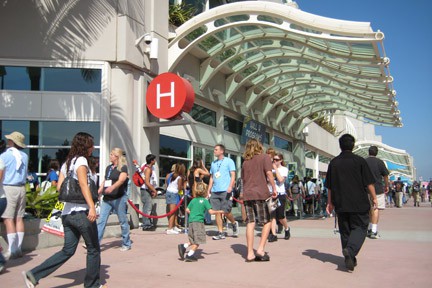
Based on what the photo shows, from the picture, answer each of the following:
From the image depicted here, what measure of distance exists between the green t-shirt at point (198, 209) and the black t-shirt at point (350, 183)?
2.00m

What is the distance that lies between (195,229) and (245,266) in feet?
3.33

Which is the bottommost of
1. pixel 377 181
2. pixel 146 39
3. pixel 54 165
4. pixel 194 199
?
pixel 194 199

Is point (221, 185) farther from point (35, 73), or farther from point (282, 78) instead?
point (282, 78)

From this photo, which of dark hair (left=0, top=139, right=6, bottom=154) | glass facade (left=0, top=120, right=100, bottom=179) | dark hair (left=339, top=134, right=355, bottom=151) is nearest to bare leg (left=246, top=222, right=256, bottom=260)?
dark hair (left=339, top=134, right=355, bottom=151)

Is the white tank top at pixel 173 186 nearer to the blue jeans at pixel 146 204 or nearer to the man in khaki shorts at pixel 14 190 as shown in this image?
the blue jeans at pixel 146 204

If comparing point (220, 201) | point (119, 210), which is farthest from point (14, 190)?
point (220, 201)

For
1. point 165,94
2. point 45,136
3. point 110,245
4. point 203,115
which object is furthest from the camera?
point 203,115

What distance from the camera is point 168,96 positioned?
1186 cm

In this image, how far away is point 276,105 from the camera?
80.5 feet

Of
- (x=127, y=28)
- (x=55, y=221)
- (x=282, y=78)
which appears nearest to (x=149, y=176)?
(x=127, y=28)

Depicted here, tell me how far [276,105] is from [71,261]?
62.4 ft

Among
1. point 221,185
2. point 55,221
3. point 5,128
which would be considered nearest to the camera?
point 55,221

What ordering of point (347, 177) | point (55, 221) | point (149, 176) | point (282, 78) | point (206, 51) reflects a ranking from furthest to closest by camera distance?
point (282, 78)
point (206, 51)
point (149, 176)
point (347, 177)
point (55, 221)

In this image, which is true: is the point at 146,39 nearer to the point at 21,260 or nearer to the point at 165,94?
the point at 165,94
